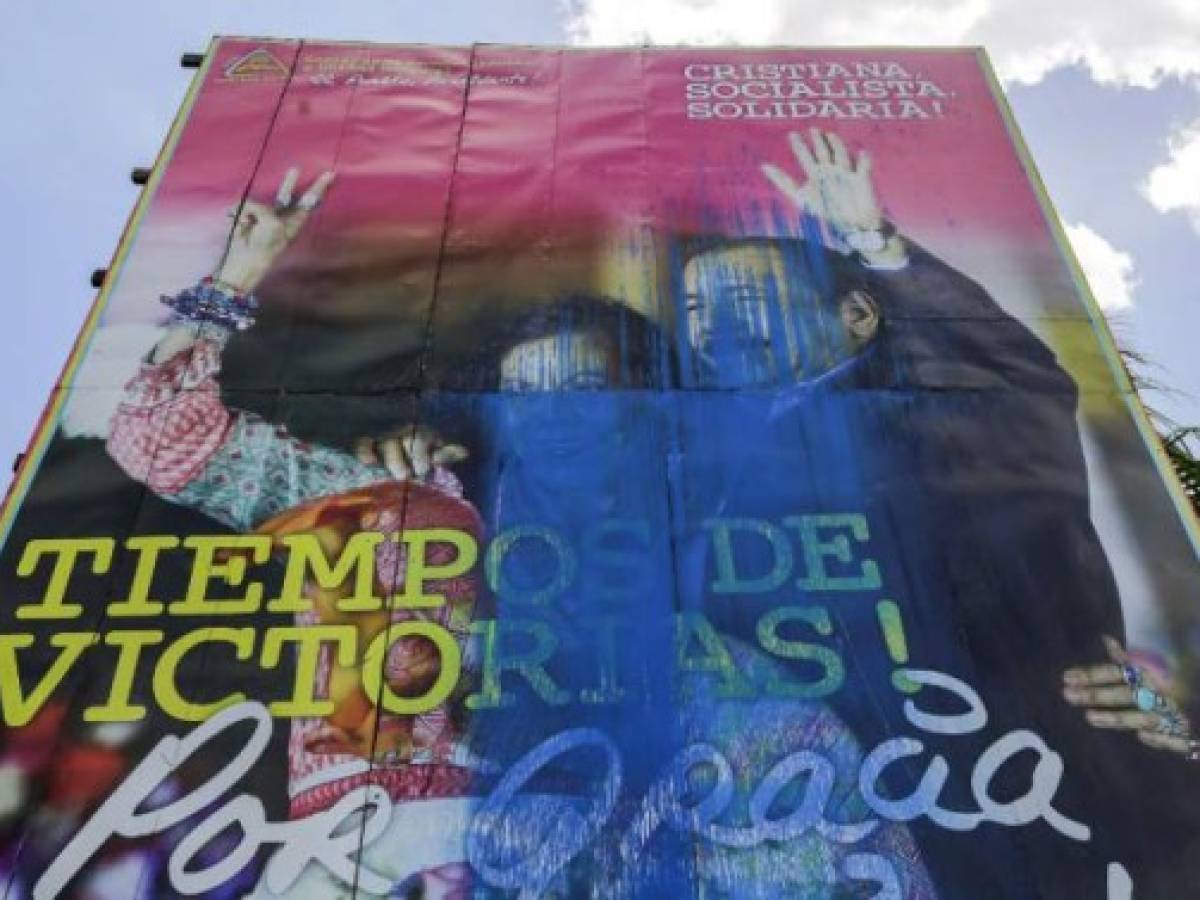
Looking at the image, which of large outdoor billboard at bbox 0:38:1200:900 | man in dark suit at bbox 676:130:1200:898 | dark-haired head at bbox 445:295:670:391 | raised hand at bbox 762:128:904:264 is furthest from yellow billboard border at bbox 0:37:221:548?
raised hand at bbox 762:128:904:264

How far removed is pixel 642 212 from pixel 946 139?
Answer: 2.78 m

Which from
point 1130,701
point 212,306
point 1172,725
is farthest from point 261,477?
point 1172,725

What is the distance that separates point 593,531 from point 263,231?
12.2 feet

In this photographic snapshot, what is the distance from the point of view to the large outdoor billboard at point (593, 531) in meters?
6.32

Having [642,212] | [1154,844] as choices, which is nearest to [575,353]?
[642,212]

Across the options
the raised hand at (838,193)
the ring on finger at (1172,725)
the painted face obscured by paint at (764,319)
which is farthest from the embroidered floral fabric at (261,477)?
the ring on finger at (1172,725)

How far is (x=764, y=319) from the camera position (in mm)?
8688

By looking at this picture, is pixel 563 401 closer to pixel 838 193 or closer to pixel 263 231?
pixel 263 231

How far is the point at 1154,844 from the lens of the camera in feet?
20.7

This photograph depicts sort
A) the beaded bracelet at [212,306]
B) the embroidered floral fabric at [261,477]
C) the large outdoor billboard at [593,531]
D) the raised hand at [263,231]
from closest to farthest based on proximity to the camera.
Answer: the large outdoor billboard at [593,531] → the embroidered floral fabric at [261,477] → the beaded bracelet at [212,306] → the raised hand at [263,231]

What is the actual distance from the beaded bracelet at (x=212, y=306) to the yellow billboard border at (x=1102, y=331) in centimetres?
610

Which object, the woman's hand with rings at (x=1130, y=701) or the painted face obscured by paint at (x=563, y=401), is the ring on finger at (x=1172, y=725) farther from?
the painted face obscured by paint at (x=563, y=401)

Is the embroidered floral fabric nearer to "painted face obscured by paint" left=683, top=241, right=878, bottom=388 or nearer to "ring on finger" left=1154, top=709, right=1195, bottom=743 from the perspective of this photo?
"painted face obscured by paint" left=683, top=241, right=878, bottom=388

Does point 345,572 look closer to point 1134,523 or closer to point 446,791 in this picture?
point 446,791
